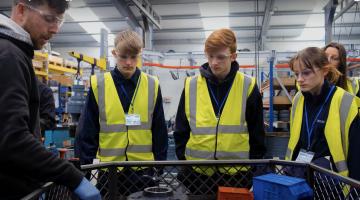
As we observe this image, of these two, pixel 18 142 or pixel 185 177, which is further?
pixel 185 177

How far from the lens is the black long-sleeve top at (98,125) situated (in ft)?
5.91

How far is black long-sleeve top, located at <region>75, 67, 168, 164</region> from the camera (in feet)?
5.91

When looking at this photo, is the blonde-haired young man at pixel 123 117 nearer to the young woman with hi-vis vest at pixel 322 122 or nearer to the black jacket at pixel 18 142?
the young woman with hi-vis vest at pixel 322 122

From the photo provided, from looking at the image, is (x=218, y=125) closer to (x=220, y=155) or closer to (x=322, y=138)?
(x=220, y=155)

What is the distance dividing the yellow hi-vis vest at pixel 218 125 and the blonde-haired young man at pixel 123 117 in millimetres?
223

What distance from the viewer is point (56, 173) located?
0.89 meters

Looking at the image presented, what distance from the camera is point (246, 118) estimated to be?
1778 millimetres

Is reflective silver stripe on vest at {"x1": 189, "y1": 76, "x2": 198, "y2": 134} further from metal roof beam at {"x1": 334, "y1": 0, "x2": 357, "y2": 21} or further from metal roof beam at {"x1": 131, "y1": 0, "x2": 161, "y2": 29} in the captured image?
metal roof beam at {"x1": 334, "y1": 0, "x2": 357, "y2": 21}

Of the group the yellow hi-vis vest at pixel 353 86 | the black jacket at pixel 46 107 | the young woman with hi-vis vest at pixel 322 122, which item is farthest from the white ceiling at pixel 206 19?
the young woman with hi-vis vest at pixel 322 122

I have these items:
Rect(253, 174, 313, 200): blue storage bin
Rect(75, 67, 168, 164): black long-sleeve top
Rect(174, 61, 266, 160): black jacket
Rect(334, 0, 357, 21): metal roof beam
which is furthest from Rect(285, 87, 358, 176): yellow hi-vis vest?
Rect(334, 0, 357, 21): metal roof beam

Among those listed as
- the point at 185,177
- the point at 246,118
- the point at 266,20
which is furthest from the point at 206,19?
the point at 185,177

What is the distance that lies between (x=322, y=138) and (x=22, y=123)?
48.5 inches

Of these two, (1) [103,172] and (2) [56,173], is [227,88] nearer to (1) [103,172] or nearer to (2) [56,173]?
(1) [103,172]

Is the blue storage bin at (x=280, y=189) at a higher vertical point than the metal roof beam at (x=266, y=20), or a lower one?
lower
